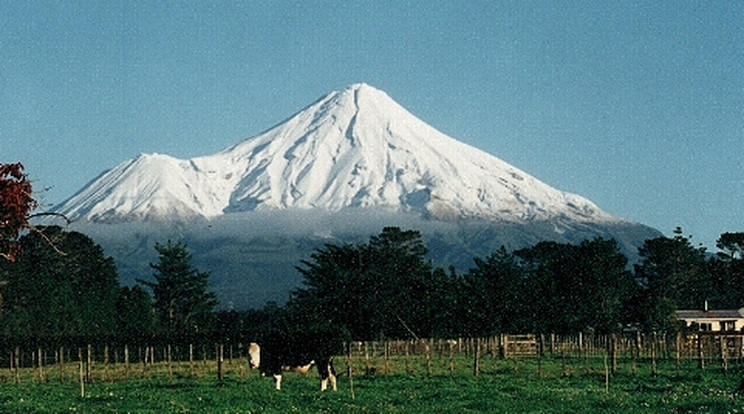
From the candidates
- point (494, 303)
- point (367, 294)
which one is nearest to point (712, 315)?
point (494, 303)

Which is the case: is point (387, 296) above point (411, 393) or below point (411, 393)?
above

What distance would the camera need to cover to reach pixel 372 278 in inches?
3088

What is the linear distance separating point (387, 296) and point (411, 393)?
168 ft

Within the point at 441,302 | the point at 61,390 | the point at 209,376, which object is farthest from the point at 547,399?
the point at 441,302

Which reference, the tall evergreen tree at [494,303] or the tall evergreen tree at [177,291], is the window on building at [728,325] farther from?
the tall evergreen tree at [177,291]

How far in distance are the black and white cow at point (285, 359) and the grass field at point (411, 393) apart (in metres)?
0.48

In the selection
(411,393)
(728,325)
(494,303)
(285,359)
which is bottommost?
(728,325)

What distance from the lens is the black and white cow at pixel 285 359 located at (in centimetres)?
3114

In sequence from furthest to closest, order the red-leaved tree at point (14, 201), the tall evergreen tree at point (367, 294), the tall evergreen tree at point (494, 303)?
the tall evergreen tree at point (367, 294) < the tall evergreen tree at point (494, 303) < the red-leaved tree at point (14, 201)

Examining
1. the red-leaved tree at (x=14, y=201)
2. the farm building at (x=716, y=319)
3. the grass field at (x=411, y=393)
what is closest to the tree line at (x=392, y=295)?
the farm building at (x=716, y=319)

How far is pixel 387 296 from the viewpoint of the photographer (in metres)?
77.6

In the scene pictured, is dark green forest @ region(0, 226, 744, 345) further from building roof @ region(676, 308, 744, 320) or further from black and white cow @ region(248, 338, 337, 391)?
black and white cow @ region(248, 338, 337, 391)

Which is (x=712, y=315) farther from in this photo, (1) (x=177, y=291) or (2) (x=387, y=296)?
(1) (x=177, y=291)

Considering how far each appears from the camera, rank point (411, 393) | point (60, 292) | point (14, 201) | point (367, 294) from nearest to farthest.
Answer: point (14, 201) < point (411, 393) < point (367, 294) < point (60, 292)
